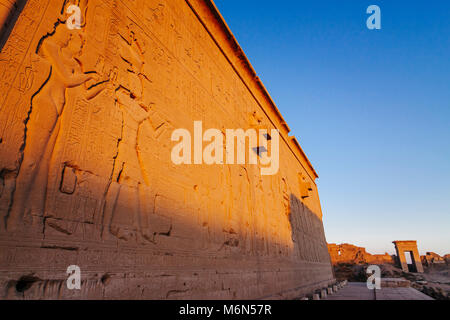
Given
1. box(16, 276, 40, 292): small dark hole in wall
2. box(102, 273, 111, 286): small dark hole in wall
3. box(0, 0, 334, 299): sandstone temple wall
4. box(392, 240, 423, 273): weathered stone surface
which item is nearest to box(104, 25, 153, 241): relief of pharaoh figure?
box(0, 0, 334, 299): sandstone temple wall

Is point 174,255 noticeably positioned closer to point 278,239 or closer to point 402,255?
point 278,239

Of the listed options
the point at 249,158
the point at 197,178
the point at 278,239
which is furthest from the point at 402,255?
the point at 197,178

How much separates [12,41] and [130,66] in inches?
40.3

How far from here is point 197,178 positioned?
3.31m

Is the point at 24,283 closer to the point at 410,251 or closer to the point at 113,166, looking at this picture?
the point at 113,166

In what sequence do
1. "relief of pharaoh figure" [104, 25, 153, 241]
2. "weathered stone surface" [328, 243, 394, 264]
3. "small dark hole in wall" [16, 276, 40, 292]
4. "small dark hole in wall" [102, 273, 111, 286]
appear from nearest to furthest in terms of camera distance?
"small dark hole in wall" [16, 276, 40, 292] < "small dark hole in wall" [102, 273, 111, 286] < "relief of pharaoh figure" [104, 25, 153, 241] < "weathered stone surface" [328, 243, 394, 264]

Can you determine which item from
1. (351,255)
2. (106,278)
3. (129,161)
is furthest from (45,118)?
(351,255)

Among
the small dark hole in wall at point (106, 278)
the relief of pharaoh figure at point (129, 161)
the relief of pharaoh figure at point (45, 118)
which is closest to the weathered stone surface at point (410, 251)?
the relief of pharaoh figure at point (129, 161)

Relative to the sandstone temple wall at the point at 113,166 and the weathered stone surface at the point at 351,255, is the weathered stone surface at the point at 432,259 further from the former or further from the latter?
the sandstone temple wall at the point at 113,166

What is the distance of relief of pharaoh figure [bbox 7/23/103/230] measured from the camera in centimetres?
142

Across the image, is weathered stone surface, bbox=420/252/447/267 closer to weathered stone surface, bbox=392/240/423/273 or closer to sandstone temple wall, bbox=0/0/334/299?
weathered stone surface, bbox=392/240/423/273

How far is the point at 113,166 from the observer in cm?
204

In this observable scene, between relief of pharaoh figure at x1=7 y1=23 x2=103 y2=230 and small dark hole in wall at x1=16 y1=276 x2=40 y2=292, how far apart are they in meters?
0.29
